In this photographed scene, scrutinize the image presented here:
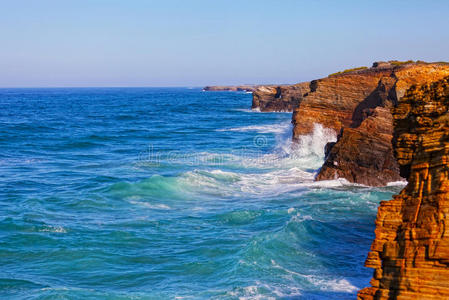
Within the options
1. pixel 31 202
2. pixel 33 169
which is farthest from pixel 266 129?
pixel 31 202

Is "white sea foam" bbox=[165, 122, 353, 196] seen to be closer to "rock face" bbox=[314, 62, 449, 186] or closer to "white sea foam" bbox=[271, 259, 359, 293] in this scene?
"rock face" bbox=[314, 62, 449, 186]

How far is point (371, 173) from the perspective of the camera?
80.8 ft

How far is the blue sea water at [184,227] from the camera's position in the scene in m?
14.1

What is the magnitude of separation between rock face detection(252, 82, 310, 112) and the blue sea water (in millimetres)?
44765

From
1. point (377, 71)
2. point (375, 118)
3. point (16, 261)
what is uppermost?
point (377, 71)

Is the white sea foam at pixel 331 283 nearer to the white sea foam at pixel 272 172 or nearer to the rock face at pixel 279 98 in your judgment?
the white sea foam at pixel 272 172

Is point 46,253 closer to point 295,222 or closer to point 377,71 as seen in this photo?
point 295,222

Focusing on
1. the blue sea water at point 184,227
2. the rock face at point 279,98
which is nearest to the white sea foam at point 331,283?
the blue sea water at point 184,227

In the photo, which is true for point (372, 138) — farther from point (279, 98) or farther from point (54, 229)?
point (279, 98)

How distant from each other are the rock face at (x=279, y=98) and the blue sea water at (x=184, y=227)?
147 feet

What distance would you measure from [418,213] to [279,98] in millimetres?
76773

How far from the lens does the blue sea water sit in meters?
14.1

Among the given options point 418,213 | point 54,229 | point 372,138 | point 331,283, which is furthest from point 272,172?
point 418,213

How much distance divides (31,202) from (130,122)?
1793 inches
